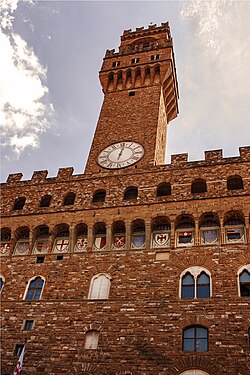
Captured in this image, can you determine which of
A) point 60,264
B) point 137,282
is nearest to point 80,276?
point 60,264

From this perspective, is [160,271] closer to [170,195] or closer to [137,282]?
[137,282]

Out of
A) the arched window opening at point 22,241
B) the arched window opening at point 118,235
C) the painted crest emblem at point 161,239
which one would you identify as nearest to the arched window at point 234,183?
the painted crest emblem at point 161,239

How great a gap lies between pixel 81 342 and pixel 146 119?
39.7 ft

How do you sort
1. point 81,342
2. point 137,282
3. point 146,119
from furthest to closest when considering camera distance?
point 146,119 < point 137,282 < point 81,342

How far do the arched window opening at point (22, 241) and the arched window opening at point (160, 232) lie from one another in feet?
17.0

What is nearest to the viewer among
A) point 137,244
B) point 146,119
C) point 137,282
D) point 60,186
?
point 137,282

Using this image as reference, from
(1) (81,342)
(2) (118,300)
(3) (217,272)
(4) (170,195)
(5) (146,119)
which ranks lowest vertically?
(1) (81,342)

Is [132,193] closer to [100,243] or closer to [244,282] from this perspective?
[100,243]

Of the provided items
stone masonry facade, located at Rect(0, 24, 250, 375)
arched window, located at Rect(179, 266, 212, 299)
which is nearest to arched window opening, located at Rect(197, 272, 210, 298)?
arched window, located at Rect(179, 266, 212, 299)

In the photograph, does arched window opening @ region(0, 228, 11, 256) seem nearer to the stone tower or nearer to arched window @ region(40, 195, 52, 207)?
arched window @ region(40, 195, 52, 207)

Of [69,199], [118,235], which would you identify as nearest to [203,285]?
[118,235]

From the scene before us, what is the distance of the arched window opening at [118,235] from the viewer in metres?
17.3

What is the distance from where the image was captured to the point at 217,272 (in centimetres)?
1541

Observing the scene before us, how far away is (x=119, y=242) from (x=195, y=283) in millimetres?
3495
